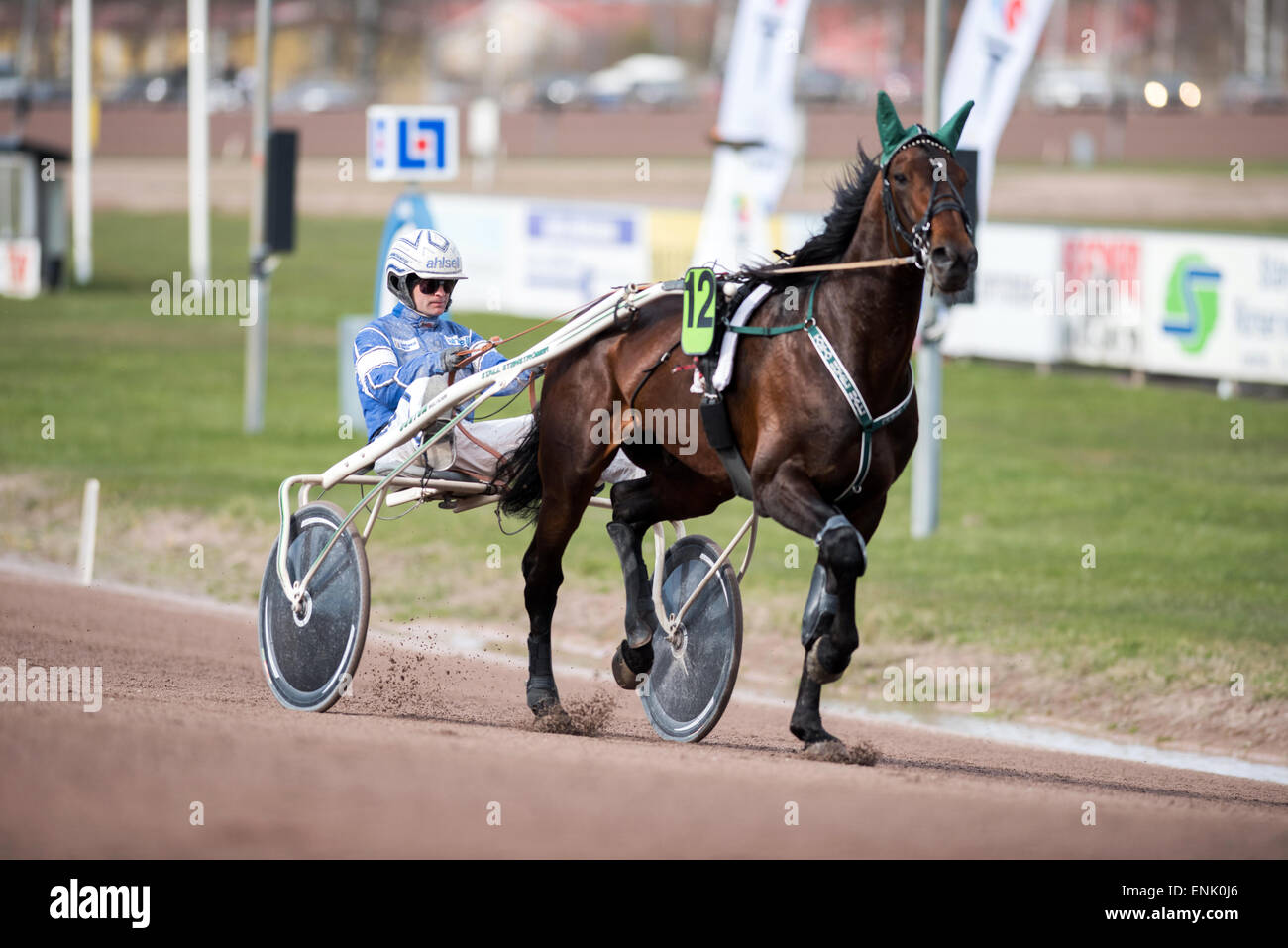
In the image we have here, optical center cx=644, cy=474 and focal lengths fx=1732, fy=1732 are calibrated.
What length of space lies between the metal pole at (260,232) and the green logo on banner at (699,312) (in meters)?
8.29

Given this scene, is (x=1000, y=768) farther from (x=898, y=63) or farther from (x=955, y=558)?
(x=898, y=63)

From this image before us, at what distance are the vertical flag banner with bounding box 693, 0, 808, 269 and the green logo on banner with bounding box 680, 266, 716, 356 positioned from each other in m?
8.59

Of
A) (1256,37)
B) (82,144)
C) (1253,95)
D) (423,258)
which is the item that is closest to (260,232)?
(423,258)

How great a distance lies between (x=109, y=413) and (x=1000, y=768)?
10.2 metres

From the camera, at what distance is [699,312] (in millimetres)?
5598

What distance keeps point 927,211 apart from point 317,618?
272cm

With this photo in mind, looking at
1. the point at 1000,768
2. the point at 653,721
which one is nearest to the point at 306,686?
the point at 653,721

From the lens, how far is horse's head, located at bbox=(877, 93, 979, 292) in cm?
484

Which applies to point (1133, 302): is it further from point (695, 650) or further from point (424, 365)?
point (424, 365)

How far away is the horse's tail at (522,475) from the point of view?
21.2 feet

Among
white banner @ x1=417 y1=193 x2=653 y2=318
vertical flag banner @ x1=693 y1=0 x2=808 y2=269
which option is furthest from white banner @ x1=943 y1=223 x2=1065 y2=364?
white banner @ x1=417 y1=193 x2=653 y2=318

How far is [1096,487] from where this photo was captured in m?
11.8

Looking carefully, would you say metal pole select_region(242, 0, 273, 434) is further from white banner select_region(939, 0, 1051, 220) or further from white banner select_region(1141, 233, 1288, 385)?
white banner select_region(1141, 233, 1288, 385)

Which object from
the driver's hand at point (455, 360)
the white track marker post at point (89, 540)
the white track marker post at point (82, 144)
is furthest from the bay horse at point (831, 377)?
the white track marker post at point (82, 144)
